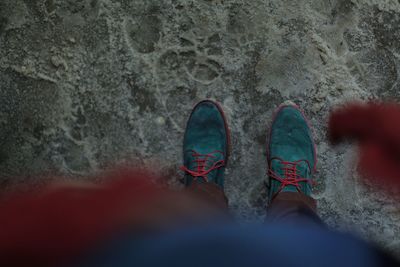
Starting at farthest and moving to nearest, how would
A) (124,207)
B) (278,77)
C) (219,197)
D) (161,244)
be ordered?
(278,77), (219,197), (124,207), (161,244)

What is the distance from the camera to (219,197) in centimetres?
110

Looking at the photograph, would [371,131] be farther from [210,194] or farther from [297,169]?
[210,194]

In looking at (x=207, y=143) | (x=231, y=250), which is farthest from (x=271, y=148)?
(x=231, y=250)

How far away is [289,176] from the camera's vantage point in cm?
117

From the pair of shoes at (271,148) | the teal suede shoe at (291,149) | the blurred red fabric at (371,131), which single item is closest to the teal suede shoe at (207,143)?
the pair of shoes at (271,148)

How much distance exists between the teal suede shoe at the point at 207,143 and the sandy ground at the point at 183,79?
0.03m

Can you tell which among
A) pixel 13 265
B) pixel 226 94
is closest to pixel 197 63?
pixel 226 94

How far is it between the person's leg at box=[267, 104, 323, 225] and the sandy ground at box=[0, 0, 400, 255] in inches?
1.3

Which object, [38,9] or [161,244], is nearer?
[161,244]

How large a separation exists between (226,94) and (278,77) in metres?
0.16

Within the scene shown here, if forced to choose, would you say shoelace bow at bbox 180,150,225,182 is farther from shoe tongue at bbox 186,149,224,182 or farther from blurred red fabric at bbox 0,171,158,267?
blurred red fabric at bbox 0,171,158,267

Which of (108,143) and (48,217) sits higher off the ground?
(108,143)

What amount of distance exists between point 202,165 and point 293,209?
0.29m

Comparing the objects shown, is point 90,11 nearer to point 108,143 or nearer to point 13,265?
point 108,143
